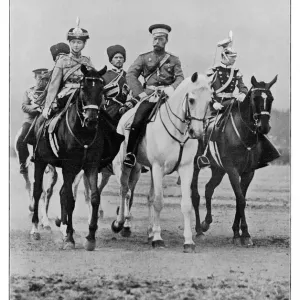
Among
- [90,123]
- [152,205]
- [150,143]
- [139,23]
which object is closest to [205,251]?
[152,205]

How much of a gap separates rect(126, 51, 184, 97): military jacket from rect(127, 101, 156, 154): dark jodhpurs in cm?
22

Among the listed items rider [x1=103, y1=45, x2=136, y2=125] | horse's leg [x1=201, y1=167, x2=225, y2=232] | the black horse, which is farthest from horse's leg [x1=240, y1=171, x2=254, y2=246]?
rider [x1=103, y1=45, x2=136, y2=125]

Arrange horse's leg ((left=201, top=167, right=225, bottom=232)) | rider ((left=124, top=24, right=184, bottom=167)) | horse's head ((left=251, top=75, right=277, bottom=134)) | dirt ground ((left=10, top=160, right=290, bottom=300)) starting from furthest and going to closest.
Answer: horse's leg ((left=201, top=167, right=225, bottom=232)) < rider ((left=124, top=24, right=184, bottom=167)) < horse's head ((left=251, top=75, right=277, bottom=134)) < dirt ground ((left=10, top=160, right=290, bottom=300))

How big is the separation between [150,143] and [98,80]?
1.20 metres

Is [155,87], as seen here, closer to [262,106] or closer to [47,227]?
[262,106]

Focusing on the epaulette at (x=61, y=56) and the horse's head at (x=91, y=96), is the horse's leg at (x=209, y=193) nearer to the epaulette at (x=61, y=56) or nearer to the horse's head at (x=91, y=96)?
the horse's head at (x=91, y=96)

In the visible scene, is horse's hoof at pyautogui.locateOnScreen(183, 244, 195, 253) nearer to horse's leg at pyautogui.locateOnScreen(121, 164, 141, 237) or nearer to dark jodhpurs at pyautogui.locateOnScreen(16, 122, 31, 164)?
horse's leg at pyautogui.locateOnScreen(121, 164, 141, 237)

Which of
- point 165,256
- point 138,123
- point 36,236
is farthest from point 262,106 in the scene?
point 36,236

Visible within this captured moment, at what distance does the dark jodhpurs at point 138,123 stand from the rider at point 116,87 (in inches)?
9.7

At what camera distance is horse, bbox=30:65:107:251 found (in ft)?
32.2

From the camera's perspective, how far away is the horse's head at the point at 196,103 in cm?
981

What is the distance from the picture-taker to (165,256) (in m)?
10.3

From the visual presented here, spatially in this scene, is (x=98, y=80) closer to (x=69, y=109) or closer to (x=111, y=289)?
(x=69, y=109)

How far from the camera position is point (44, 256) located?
34.2ft
